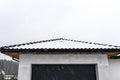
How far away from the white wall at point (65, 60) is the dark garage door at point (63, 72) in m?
0.29

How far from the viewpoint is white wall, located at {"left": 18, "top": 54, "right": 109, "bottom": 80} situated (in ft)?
27.8

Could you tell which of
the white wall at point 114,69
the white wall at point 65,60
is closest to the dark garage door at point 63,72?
the white wall at point 65,60

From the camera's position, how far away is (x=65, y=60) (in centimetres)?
858

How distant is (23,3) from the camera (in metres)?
19.7

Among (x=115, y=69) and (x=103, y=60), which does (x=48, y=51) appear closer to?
(x=103, y=60)

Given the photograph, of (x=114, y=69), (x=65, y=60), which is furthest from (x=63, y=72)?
(x=114, y=69)

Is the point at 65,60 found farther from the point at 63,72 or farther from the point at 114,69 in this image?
the point at 114,69

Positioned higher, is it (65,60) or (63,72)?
(65,60)

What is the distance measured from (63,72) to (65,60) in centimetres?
58

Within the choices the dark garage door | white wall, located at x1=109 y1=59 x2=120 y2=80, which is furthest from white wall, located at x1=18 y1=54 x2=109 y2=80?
white wall, located at x1=109 y1=59 x2=120 y2=80

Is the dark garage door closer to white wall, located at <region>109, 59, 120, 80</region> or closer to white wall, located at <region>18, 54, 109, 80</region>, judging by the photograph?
white wall, located at <region>18, 54, 109, 80</region>

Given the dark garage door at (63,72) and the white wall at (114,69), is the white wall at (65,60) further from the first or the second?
the white wall at (114,69)

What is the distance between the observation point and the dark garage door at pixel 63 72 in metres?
8.61

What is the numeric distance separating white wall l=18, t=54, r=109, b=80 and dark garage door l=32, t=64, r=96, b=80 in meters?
0.29
